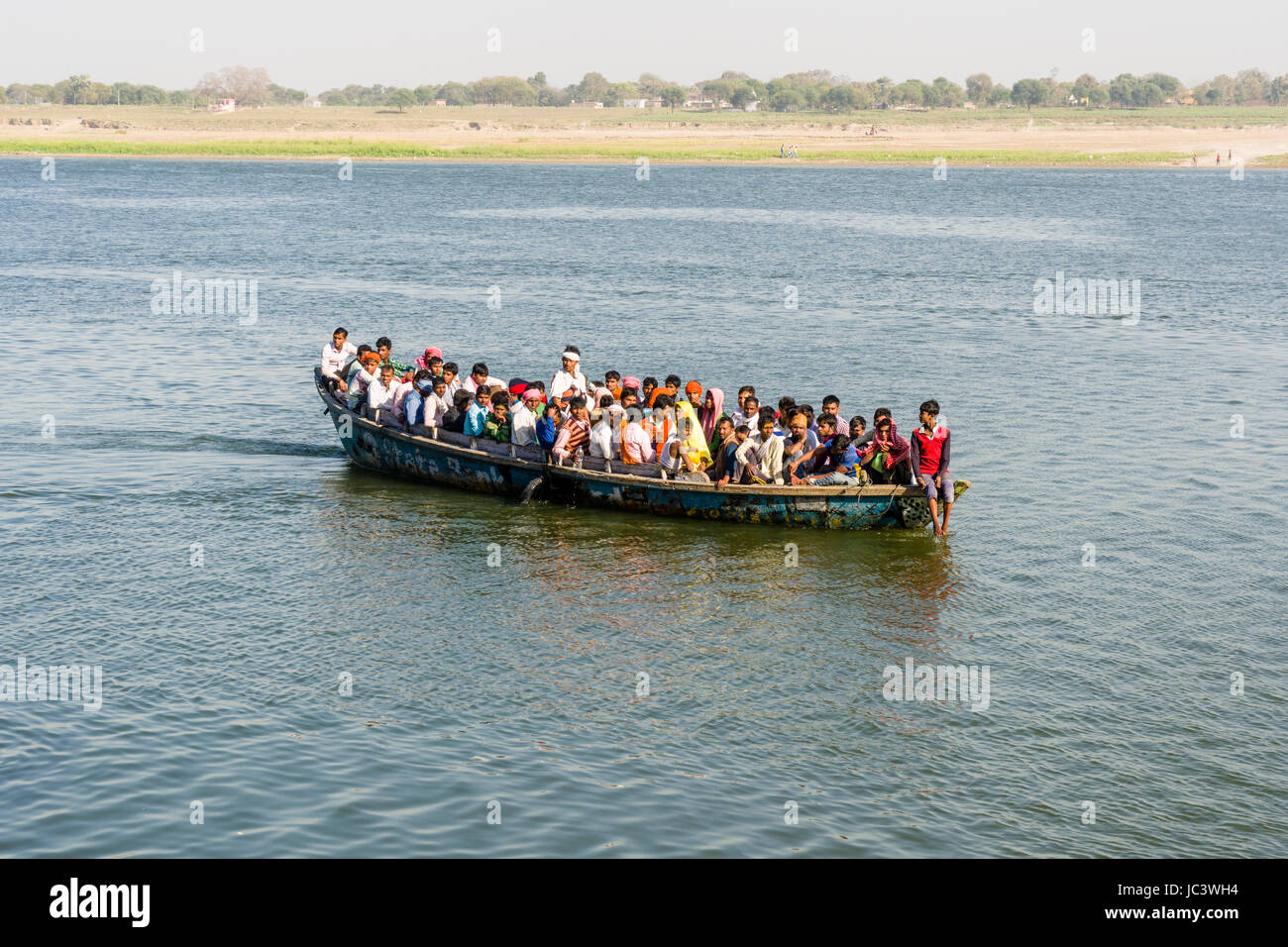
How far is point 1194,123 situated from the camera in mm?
138125

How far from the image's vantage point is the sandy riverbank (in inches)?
4409

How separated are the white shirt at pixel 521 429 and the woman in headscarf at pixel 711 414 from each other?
2.51 meters

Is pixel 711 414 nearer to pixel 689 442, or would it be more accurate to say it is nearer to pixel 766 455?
pixel 689 442

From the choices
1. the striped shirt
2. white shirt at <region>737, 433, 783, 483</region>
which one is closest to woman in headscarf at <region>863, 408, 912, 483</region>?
white shirt at <region>737, 433, 783, 483</region>

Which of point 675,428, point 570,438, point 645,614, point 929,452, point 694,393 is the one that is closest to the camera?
point 645,614

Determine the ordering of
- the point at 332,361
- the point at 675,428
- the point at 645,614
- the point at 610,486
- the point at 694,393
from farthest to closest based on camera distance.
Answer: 1. the point at 332,361
2. the point at 610,486
3. the point at 675,428
4. the point at 694,393
5. the point at 645,614

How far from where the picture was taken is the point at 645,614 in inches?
621

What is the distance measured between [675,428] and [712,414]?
0.84m

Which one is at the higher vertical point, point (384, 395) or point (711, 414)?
point (384, 395)

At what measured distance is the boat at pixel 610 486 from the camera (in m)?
18.2

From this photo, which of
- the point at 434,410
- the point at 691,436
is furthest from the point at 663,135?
the point at 691,436

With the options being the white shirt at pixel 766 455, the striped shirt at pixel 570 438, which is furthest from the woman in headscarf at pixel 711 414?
the striped shirt at pixel 570 438

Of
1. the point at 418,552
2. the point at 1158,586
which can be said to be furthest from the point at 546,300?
the point at 1158,586
